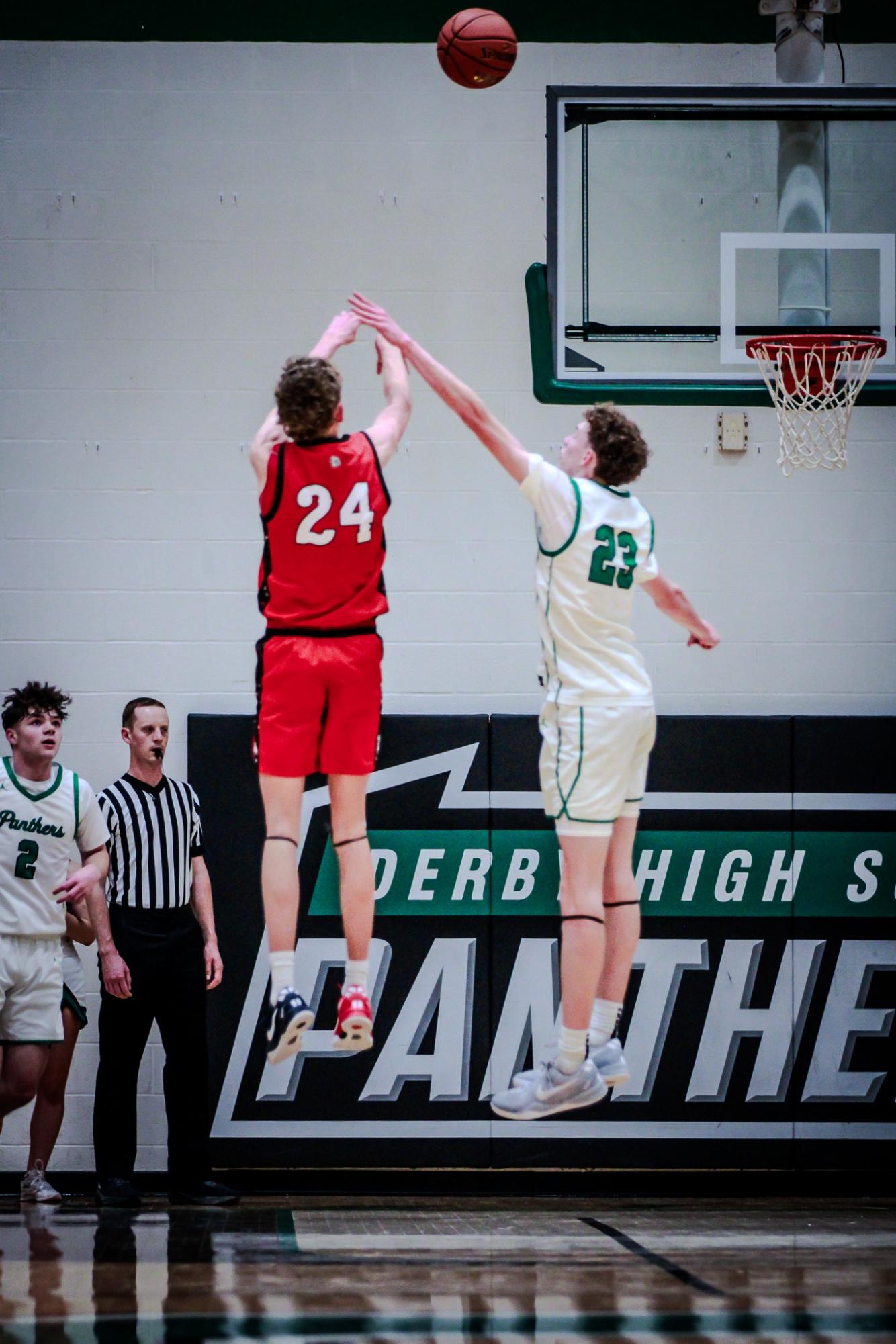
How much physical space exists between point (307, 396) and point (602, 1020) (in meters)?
2.36

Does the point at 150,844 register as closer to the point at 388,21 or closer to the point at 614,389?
the point at 614,389

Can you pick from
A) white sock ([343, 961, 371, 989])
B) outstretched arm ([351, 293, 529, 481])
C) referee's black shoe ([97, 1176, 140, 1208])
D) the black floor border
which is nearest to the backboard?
outstretched arm ([351, 293, 529, 481])

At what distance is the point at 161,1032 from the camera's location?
24.8 ft

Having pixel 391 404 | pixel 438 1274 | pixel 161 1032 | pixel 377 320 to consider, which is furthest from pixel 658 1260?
pixel 377 320

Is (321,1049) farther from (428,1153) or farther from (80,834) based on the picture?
(80,834)

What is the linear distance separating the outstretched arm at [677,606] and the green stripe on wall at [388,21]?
4423mm

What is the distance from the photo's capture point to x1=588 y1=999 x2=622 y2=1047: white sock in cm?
538

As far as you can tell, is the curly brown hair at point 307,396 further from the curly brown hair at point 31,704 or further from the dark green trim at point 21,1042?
the dark green trim at point 21,1042

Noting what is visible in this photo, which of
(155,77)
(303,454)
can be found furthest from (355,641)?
(155,77)

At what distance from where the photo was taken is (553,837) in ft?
27.1

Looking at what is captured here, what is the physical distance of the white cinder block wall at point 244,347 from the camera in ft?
27.8

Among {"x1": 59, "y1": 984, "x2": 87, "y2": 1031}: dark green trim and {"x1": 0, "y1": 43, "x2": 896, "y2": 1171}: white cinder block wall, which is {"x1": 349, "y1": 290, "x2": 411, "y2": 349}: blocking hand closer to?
{"x1": 0, "y1": 43, "x2": 896, "y2": 1171}: white cinder block wall

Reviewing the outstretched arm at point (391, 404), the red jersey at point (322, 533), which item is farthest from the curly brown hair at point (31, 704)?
the outstretched arm at point (391, 404)

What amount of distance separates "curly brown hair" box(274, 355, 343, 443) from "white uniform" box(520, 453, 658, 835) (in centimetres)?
71
